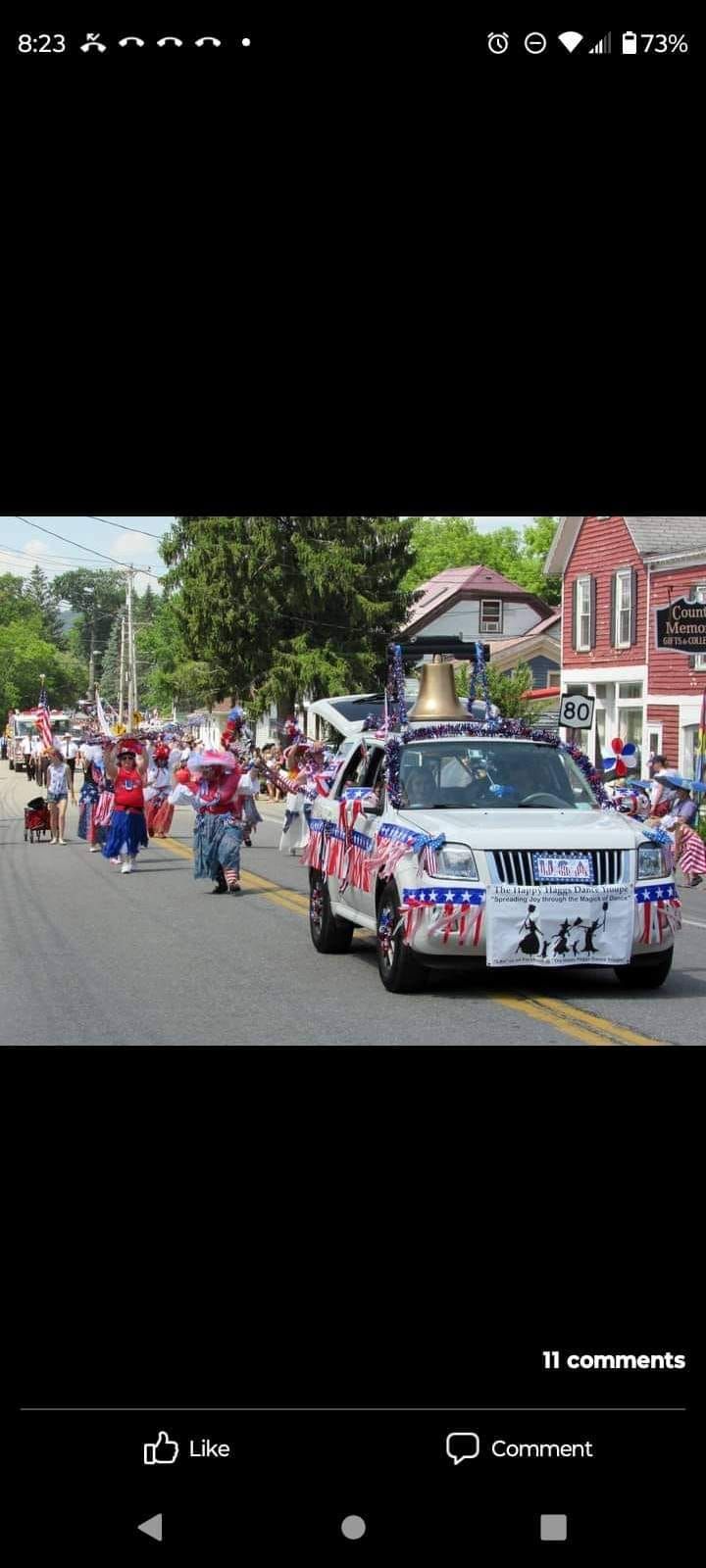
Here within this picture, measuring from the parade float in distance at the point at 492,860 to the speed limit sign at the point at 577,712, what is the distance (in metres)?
13.7

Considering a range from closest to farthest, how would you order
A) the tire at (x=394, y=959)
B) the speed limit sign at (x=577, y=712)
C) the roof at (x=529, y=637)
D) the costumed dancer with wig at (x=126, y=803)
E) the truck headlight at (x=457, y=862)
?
the truck headlight at (x=457, y=862), the tire at (x=394, y=959), the costumed dancer with wig at (x=126, y=803), the speed limit sign at (x=577, y=712), the roof at (x=529, y=637)

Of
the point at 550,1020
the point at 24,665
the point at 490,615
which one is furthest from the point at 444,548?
the point at 550,1020

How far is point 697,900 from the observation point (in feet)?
57.5

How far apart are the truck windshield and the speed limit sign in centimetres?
1428

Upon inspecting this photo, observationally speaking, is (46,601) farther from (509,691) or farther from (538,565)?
(509,691)

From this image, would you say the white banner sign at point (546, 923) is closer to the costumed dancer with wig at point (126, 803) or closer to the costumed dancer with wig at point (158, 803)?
the costumed dancer with wig at point (126, 803)

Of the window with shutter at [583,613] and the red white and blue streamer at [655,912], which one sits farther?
the window with shutter at [583,613]

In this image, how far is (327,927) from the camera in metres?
11.9

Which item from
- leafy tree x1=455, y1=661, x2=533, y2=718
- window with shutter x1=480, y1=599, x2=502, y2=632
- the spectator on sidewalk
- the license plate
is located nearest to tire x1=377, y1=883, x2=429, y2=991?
the license plate

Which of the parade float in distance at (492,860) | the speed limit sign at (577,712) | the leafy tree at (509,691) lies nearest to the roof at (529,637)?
the leafy tree at (509,691)

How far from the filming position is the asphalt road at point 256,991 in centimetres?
824
